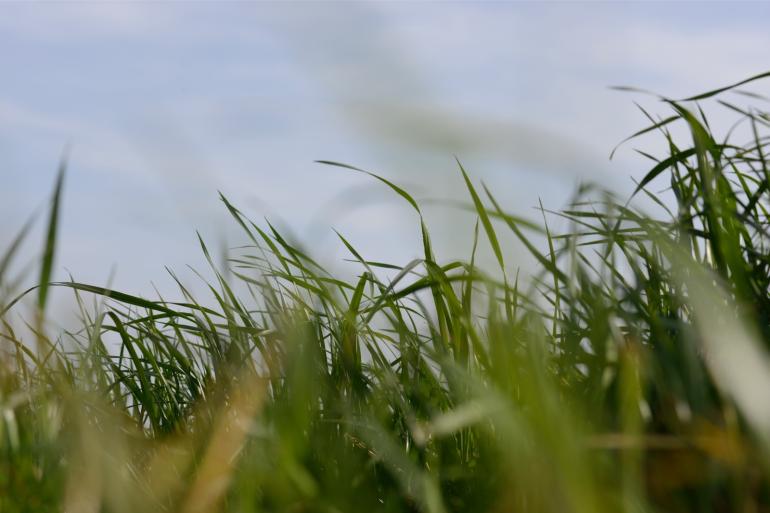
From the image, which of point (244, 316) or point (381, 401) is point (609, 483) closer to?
point (381, 401)

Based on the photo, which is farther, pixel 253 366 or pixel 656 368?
pixel 253 366

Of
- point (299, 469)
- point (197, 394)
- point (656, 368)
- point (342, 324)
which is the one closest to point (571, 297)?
point (656, 368)

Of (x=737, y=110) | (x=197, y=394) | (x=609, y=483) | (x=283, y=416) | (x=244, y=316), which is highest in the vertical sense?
(x=737, y=110)

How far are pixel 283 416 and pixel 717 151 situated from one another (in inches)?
27.3

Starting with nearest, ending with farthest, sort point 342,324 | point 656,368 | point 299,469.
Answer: point 299,469, point 656,368, point 342,324

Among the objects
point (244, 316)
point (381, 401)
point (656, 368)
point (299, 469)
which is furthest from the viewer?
point (244, 316)

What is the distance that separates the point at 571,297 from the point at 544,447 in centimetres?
31

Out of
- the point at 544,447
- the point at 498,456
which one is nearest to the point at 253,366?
the point at 498,456

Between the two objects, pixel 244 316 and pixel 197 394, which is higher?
pixel 244 316

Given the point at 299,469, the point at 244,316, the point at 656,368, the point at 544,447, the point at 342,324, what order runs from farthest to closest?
the point at 244,316 → the point at 342,324 → the point at 656,368 → the point at 299,469 → the point at 544,447

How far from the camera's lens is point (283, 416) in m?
0.97

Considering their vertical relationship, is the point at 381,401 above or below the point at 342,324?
below

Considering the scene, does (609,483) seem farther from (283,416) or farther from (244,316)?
(244,316)

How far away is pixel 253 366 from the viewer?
1.37 metres
